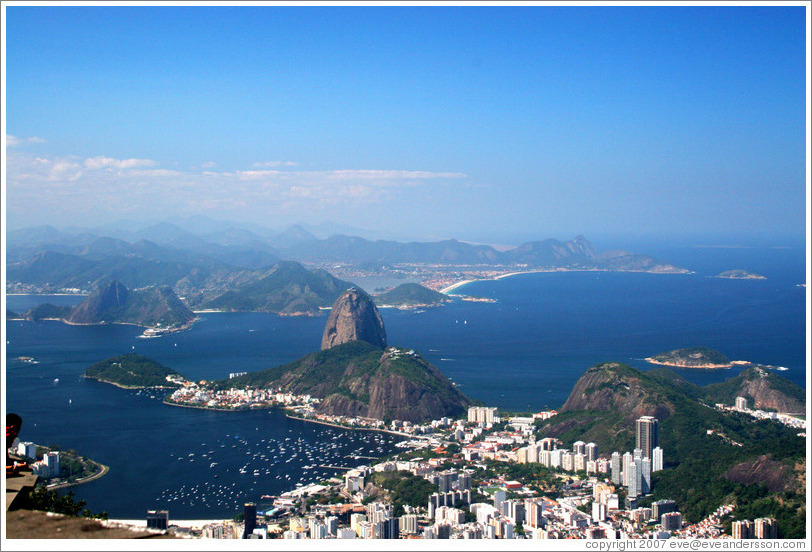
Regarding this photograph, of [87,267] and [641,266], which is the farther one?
[641,266]

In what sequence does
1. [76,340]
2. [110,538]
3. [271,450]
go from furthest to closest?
[76,340] < [271,450] < [110,538]

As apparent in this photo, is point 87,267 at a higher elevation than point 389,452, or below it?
higher

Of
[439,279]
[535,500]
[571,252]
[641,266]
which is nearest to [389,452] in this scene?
[535,500]

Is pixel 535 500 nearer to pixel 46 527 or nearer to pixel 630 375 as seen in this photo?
pixel 630 375

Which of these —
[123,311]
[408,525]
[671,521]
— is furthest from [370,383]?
[123,311]

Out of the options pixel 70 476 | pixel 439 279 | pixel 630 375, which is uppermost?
pixel 439 279

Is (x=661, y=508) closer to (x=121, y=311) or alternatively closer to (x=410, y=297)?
(x=410, y=297)
